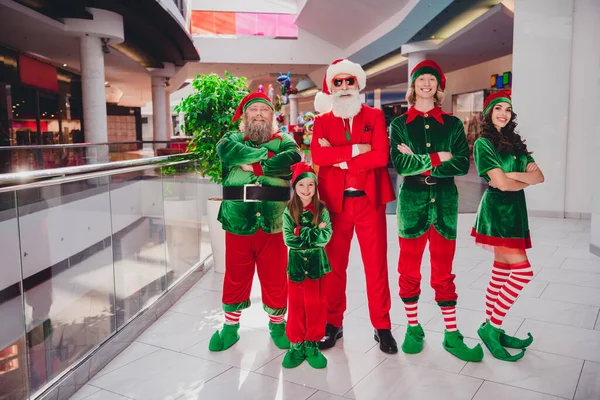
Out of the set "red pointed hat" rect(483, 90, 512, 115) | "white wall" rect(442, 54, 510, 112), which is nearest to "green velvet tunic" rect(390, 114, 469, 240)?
"red pointed hat" rect(483, 90, 512, 115)

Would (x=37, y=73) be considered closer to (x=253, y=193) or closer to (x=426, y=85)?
(x=253, y=193)

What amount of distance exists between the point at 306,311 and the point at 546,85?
6.45 meters

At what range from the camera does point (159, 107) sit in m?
22.9

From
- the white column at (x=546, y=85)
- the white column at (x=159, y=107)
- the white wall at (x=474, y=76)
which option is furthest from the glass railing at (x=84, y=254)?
the white column at (x=159, y=107)

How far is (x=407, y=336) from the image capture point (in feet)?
10.2

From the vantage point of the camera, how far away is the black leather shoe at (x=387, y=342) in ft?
9.99

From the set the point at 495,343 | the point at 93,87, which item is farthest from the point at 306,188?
the point at 93,87

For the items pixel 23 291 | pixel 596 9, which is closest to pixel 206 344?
pixel 23 291

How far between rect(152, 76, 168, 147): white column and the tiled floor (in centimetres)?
1878

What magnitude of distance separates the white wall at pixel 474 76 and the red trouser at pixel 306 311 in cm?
1479

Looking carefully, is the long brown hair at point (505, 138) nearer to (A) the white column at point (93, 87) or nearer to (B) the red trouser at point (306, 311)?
(B) the red trouser at point (306, 311)

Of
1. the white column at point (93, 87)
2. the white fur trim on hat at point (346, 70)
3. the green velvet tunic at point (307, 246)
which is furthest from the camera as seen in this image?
the white column at point (93, 87)

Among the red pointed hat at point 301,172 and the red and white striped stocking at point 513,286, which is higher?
the red pointed hat at point 301,172

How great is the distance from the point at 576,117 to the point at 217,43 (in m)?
19.0
